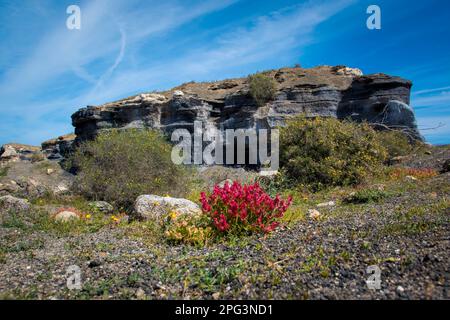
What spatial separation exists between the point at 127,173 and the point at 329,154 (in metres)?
6.98

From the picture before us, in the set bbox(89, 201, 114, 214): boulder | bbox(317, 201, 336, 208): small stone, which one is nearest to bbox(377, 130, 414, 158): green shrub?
bbox(317, 201, 336, 208): small stone

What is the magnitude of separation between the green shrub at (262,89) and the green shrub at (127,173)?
1098 centimetres

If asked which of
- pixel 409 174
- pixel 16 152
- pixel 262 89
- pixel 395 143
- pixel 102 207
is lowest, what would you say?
pixel 102 207

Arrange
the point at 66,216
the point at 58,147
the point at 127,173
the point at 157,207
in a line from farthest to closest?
the point at 58,147
the point at 127,173
the point at 66,216
the point at 157,207

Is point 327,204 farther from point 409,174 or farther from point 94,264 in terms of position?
point 94,264

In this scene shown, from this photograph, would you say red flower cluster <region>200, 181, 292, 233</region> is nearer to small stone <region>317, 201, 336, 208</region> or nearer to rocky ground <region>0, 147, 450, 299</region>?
rocky ground <region>0, 147, 450, 299</region>

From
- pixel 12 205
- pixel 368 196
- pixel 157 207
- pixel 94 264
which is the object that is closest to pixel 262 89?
pixel 368 196

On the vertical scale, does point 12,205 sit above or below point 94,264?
→ above

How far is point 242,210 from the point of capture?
19.4 ft

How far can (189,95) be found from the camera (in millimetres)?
23109

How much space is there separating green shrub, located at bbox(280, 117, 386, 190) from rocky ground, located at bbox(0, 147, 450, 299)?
4693 mm

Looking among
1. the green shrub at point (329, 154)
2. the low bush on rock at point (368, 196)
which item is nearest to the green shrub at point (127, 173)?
the green shrub at point (329, 154)

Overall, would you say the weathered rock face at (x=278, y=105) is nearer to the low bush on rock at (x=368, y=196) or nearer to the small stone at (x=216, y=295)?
the low bush on rock at (x=368, y=196)

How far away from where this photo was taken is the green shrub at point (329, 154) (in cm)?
1208
